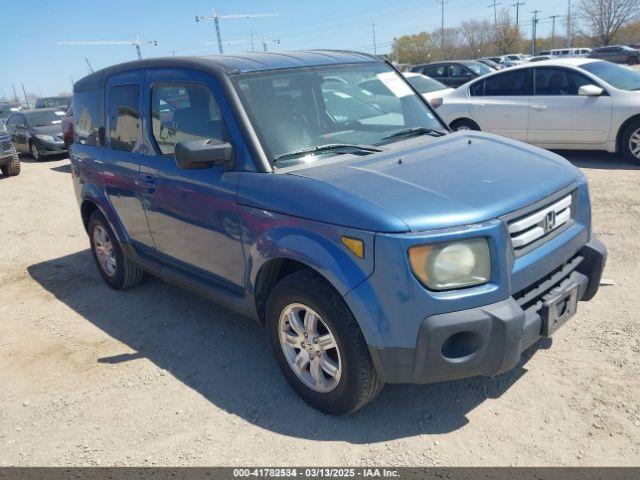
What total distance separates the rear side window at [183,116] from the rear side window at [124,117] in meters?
0.28

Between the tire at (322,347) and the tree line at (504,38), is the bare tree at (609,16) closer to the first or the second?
the tree line at (504,38)

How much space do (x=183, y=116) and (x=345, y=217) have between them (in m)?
1.73

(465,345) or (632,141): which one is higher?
(465,345)

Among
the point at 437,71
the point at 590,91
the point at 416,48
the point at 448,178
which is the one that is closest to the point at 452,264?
the point at 448,178

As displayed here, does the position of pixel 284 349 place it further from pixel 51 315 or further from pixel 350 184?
pixel 51 315

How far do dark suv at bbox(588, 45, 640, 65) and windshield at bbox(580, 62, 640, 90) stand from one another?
36310mm

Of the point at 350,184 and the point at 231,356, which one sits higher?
the point at 350,184

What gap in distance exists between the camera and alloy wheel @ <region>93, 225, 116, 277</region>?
522cm

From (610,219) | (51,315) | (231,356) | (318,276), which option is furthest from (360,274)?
(610,219)

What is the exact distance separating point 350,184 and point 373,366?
938 millimetres

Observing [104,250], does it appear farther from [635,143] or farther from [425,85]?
[425,85]

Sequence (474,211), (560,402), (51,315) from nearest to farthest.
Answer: (474,211), (560,402), (51,315)

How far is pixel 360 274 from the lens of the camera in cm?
266

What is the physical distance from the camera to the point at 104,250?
17.5ft
